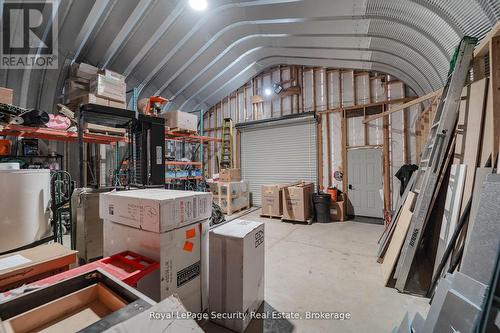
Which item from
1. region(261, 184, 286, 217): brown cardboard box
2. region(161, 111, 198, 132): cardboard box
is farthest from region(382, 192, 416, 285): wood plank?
region(161, 111, 198, 132): cardboard box

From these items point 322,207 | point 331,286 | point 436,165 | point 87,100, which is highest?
point 87,100

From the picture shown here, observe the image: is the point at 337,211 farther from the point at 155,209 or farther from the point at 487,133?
the point at 155,209

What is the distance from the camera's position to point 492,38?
196cm

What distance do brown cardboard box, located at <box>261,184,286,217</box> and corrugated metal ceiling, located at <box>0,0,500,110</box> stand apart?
378cm

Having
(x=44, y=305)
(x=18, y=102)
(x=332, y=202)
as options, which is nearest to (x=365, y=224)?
(x=332, y=202)

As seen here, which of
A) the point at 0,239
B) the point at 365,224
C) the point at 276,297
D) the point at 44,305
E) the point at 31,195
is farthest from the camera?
the point at 365,224

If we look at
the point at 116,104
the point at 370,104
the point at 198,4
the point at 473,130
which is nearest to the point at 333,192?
the point at 370,104

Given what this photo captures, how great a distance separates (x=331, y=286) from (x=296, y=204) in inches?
120

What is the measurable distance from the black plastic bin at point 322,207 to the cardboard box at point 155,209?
440 centimetres

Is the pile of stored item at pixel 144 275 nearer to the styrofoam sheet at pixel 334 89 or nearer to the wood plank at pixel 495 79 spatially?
the wood plank at pixel 495 79

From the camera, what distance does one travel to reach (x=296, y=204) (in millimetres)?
5594

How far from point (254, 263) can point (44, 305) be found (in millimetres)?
1477

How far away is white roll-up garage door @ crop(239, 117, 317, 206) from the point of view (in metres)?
6.69

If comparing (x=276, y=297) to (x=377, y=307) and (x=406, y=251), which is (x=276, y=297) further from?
(x=406, y=251)
